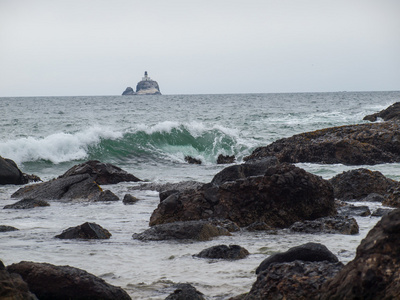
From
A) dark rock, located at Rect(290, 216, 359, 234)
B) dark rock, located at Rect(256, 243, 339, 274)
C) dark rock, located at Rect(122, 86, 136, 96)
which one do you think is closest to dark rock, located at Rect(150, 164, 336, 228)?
dark rock, located at Rect(290, 216, 359, 234)

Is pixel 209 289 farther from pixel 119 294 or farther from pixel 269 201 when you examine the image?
pixel 269 201

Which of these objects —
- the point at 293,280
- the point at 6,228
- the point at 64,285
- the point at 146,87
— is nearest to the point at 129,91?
the point at 146,87

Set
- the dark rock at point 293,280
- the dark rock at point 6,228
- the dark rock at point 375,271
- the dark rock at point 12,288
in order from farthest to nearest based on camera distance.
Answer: the dark rock at point 6,228 → the dark rock at point 293,280 → the dark rock at point 12,288 → the dark rock at point 375,271

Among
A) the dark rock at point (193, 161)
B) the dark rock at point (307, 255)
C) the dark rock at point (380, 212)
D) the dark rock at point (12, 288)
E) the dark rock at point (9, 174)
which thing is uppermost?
the dark rock at point (12, 288)

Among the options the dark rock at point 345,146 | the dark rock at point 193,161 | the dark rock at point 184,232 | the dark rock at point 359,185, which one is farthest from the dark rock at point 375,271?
the dark rock at point 193,161

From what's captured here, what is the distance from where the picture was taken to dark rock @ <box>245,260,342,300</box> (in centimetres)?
341

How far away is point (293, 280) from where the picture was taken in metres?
3.51

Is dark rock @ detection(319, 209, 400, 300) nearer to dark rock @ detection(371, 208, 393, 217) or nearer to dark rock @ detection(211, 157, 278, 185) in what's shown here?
dark rock @ detection(371, 208, 393, 217)

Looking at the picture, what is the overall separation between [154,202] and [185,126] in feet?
53.7

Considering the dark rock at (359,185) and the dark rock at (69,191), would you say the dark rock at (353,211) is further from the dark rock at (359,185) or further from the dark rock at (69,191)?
the dark rock at (69,191)

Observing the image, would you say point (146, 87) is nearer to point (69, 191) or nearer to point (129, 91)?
point (129, 91)

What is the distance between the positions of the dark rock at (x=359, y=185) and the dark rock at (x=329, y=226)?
231 centimetres

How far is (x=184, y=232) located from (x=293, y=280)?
278 cm

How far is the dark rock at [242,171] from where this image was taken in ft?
28.8
